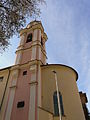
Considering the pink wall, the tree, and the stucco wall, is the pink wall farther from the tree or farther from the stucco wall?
the tree

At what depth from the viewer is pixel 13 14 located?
7297 mm

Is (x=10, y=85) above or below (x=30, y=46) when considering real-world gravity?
below

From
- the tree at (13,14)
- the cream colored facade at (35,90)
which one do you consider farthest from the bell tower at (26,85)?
the tree at (13,14)

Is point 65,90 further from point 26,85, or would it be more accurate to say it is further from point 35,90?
point 26,85

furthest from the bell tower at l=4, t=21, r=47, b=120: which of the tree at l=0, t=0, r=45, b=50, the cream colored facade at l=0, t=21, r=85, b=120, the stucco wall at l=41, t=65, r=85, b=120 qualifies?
the tree at l=0, t=0, r=45, b=50

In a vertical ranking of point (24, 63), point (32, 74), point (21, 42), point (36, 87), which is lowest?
point (36, 87)

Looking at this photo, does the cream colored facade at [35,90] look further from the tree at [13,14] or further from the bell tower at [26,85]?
the tree at [13,14]

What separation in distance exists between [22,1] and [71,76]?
10531 millimetres

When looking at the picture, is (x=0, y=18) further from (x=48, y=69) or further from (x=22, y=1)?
(x=48, y=69)

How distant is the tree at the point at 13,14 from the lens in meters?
7.07

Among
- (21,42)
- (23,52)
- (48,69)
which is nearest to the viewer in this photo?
(48,69)

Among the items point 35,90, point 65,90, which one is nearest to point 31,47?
point 35,90

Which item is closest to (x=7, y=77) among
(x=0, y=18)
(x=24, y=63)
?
(x=24, y=63)

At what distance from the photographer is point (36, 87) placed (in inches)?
484
